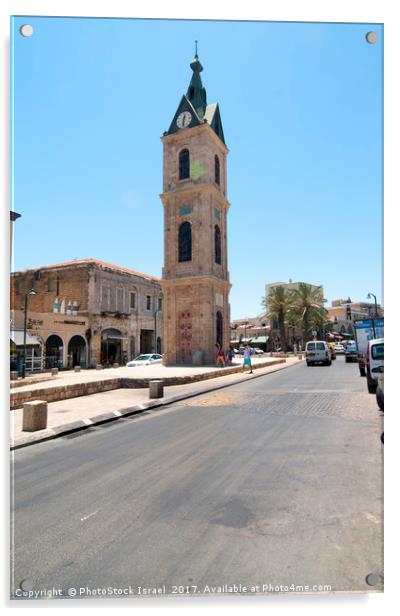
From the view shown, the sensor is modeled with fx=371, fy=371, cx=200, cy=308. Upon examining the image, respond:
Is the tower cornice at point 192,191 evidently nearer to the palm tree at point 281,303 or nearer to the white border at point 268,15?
the palm tree at point 281,303

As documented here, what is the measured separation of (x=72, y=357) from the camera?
33812 mm

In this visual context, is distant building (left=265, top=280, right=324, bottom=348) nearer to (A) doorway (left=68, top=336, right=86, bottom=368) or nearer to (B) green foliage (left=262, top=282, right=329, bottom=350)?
(B) green foliage (left=262, top=282, right=329, bottom=350)

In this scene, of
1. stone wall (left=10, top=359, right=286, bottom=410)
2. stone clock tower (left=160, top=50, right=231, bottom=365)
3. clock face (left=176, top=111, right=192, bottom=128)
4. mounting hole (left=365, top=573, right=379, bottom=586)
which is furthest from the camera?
clock face (left=176, top=111, right=192, bottom=128)

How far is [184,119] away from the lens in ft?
94.0

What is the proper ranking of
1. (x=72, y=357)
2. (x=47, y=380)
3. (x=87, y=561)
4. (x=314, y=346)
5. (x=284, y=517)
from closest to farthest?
(x=87, y=561), (x=284, y=517), (x=47, y=380), (x=314, y=346), (x=72, y=357)

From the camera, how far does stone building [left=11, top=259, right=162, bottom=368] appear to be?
3084 centimetres

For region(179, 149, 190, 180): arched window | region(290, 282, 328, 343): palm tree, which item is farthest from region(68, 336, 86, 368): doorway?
region(290, 282, 328, 343): palm tree

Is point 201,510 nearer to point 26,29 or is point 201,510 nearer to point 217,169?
point 26,29

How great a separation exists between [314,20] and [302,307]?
47002mm

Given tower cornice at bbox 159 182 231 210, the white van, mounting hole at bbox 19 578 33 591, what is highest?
tower cornice at bbox 159 182 231 210

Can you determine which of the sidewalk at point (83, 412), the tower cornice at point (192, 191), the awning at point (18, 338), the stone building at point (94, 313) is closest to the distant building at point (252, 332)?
the stone building at point (94, 313)

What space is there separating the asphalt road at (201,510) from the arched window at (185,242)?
2195 cm

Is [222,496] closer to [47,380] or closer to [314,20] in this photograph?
[314,20]

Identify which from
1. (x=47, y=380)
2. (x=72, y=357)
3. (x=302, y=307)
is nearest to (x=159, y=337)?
(x=72, y=357)
